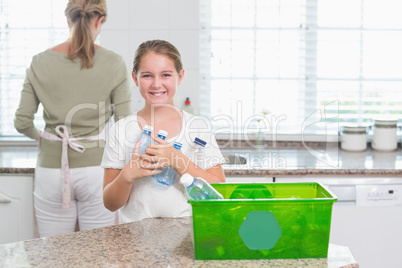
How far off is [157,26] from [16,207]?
116cm

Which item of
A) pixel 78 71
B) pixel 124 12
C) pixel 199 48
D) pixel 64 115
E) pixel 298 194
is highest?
pixel 124 12

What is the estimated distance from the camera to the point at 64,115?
7.01ft

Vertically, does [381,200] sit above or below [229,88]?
below

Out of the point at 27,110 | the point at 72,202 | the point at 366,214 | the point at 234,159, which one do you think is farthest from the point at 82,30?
the point at 366,214

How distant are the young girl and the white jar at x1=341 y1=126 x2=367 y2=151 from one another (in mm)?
A: 1428

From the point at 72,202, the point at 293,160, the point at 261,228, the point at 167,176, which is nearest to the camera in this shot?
the point at 261,228

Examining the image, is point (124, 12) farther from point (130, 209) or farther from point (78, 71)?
point (130, 209)

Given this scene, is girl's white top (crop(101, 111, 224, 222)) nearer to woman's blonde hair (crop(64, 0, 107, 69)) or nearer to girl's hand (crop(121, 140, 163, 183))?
girl's hand (crop(121, 140, 163, 183))

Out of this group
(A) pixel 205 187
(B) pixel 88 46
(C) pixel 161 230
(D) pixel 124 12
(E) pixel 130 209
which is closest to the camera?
(A) pixel 205 187

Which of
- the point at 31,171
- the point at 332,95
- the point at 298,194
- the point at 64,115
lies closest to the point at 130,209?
the point at 298,194

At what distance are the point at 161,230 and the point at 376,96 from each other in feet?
6.55

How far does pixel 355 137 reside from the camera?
2754 millimetres

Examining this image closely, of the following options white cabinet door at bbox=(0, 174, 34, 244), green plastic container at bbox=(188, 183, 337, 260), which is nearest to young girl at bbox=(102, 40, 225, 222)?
green plastic container at bbox=(188, 183, 337, 260)

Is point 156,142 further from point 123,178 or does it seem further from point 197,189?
point 197,189
